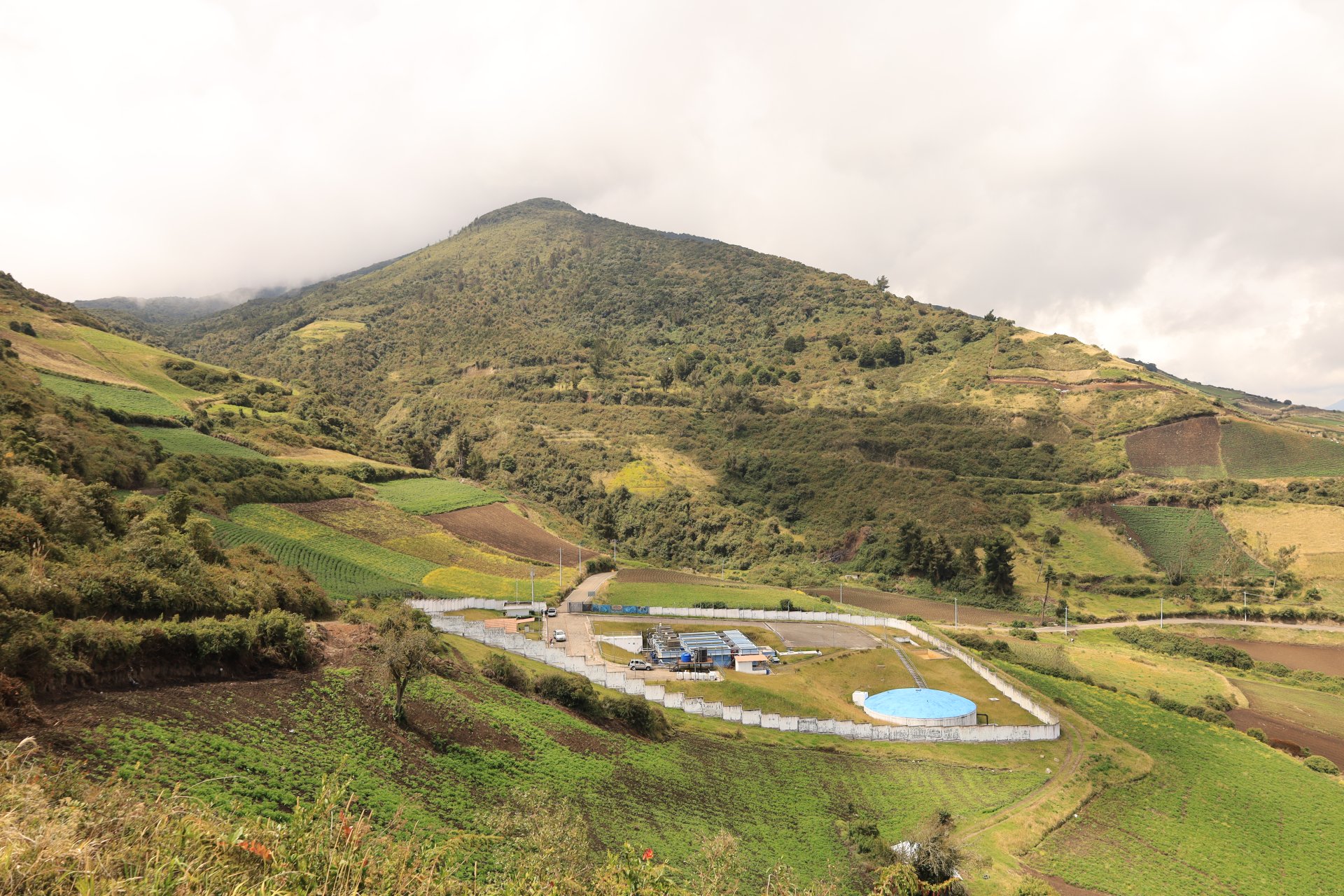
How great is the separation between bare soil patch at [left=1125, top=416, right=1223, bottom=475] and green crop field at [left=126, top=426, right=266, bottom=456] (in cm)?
10726

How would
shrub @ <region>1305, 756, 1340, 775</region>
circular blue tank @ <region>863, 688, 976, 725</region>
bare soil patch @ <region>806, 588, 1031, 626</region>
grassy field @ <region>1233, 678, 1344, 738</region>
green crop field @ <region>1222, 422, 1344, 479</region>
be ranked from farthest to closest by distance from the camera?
green crop field @ <region>1222, 422, 1344, 479</region>, bare soil patch @ <region>806, 588, 1031, 626</region>, grassy field @ <region>1233, 678, 1344, 738</region>, circular blue tank @ <region>863, 688, 976, 725</region>, shrub @ <region>1305, 756, 1340, 775</region>

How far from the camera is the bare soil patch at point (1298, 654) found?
56406 mm

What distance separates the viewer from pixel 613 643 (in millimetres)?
50438

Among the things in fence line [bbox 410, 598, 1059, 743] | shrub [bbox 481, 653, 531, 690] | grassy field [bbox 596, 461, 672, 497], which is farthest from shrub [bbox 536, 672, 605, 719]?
grassy field [bbox 596, 461, 672, 497]

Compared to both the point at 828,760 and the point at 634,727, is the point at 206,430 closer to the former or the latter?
the point at 634,727

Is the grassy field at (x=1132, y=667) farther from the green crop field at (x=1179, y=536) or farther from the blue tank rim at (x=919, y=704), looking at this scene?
the green crop field at (x=1179, y=536)

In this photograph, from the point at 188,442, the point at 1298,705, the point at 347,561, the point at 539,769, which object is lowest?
the point at 1298,705

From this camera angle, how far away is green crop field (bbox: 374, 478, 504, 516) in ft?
241

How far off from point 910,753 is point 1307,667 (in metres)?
44.6

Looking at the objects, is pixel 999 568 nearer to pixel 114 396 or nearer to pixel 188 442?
pixel 188 442

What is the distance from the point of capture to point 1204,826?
3039 centimetres

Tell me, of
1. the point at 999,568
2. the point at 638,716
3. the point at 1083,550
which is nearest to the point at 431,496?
the point at 638,716

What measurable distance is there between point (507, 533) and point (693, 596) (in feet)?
75.8

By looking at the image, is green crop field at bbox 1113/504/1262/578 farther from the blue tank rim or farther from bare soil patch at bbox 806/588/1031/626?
the blue tank rim
